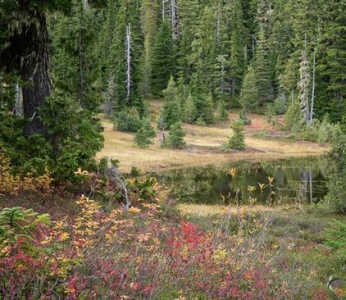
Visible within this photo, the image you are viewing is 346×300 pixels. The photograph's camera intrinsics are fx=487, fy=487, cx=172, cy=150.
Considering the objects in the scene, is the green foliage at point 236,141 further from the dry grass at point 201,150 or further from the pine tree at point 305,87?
the pine tree at point 305,87

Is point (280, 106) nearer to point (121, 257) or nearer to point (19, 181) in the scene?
point (19, 181)

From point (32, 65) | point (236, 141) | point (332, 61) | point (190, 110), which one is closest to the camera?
point (32, 65)

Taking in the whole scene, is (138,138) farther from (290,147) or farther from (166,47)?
(166,47)

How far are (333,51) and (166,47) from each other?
2656 cm

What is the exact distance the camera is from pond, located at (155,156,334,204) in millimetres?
27859

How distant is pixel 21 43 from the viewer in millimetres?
10562

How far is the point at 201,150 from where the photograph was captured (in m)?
47.8

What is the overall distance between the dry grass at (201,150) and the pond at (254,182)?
84.8 inches

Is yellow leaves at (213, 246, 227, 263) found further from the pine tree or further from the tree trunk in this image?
the pine tree

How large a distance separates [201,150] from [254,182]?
14603mm

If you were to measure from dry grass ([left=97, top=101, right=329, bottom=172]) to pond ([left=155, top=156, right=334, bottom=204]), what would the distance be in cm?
215

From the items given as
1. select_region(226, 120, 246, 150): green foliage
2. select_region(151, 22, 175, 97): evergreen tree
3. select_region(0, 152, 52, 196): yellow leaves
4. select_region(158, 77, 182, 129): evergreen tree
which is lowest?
select_region(226, 120, 246, 150): green foliage

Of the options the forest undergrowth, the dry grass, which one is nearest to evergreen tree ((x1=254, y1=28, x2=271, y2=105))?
the dry grass

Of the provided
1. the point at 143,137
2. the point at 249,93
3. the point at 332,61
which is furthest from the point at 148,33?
the point at 143,137
